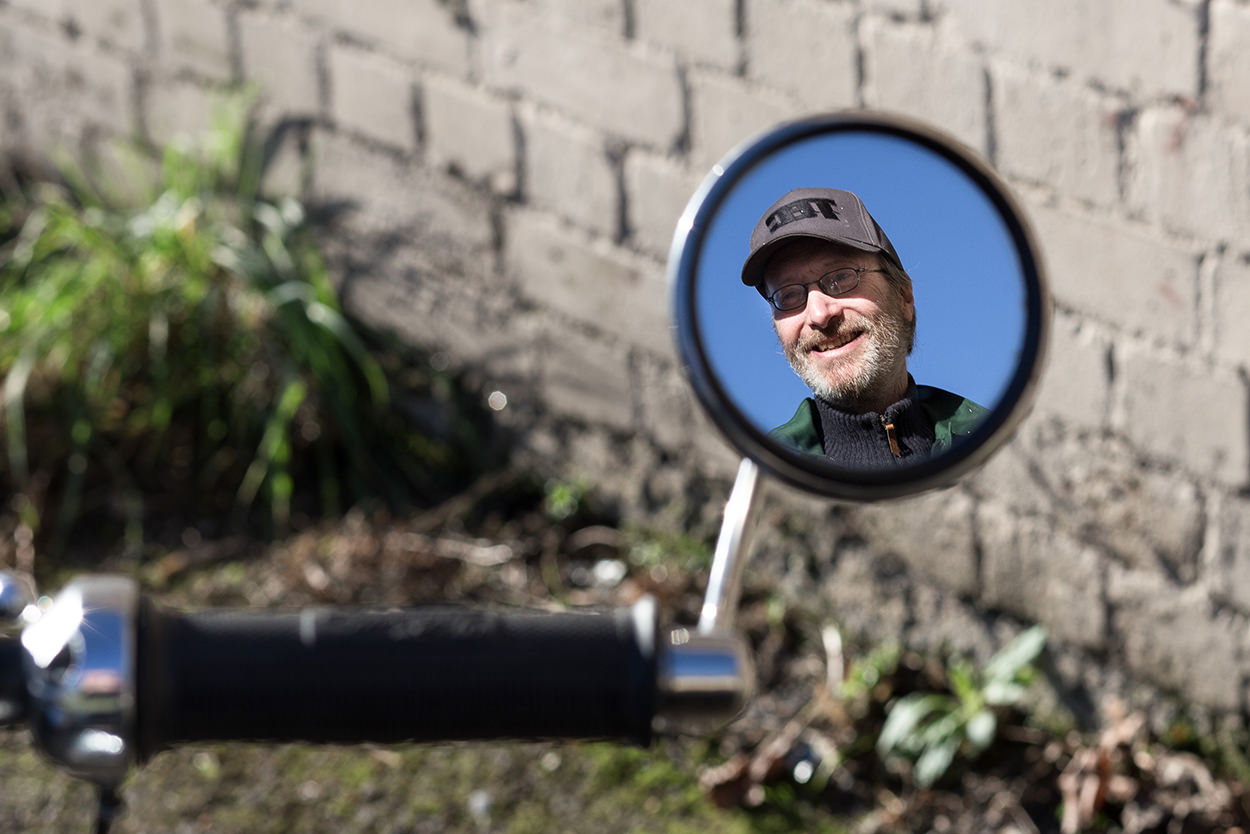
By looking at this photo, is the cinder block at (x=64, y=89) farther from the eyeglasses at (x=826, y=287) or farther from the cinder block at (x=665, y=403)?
the eyeglasses at (x=826, y=287)

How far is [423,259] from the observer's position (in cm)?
297

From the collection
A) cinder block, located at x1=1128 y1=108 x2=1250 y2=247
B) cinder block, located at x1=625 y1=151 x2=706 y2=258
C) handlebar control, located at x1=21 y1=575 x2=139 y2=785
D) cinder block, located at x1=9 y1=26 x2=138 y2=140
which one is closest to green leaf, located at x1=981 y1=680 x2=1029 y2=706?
cinder block, located at x1=1128 y1=108 x2=1250 y2=247

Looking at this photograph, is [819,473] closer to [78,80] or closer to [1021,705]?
[1021,705]

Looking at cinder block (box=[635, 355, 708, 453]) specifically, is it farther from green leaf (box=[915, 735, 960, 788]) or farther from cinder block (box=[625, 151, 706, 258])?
green leaf (box=[915, 735, 960, 788])

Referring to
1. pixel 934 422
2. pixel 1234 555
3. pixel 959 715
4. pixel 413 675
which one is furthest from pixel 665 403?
pixel 413 675

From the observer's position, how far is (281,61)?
3.01m

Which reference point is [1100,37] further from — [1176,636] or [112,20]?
[112,20]

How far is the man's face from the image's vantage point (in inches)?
35.6

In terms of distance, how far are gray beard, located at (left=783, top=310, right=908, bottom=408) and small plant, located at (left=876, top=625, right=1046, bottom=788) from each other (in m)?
1.56

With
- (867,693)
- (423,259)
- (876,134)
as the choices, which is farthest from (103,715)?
(423,259)

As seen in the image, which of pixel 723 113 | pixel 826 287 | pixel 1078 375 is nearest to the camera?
pixel 826 287

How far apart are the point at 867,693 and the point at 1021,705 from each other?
0.91ft

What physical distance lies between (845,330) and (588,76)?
179cm

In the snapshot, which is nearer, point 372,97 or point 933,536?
point 933,536
